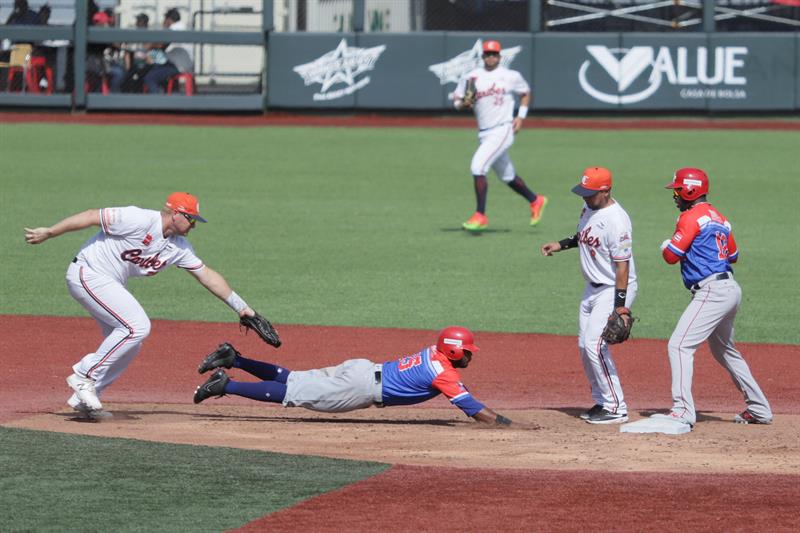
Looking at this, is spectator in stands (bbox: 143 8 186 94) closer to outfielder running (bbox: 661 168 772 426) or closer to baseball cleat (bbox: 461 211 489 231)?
baseball cleat (bbox: 461 211 489 231)

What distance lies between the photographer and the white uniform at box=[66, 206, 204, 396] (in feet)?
29.1

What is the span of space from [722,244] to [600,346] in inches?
41.5

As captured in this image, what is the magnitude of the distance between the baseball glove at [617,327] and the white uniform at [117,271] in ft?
9.20

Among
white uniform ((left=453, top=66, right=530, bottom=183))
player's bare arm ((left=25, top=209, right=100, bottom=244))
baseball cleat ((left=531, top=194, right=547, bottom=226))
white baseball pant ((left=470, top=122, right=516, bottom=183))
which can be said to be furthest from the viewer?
baseball cleat ((left=531, top=194, right=547, bottom=226))

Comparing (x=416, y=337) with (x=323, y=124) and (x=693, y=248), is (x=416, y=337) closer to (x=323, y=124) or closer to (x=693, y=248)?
(x=693, y=248)

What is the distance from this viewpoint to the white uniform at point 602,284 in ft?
29.5

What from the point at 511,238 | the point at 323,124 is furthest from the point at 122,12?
the point at 511,238

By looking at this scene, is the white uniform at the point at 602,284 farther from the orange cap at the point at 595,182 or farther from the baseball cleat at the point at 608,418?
the orange cap at the point at 595,182

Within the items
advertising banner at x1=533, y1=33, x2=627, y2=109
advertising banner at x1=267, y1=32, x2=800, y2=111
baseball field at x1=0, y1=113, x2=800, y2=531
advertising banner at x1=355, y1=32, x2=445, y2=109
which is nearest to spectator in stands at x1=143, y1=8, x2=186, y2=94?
baseball field at x1=0, y1=113, x2=800, y2=531

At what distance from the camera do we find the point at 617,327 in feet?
28.8

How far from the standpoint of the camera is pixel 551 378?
1105cm

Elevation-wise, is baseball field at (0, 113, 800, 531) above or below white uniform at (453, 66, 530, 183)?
below

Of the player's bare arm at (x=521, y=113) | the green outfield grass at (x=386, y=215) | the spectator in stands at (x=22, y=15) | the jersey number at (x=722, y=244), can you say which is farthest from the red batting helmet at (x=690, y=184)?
the spectator in stands at (x=22, y=15)

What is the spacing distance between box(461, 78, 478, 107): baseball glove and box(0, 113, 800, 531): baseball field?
1821 mm
